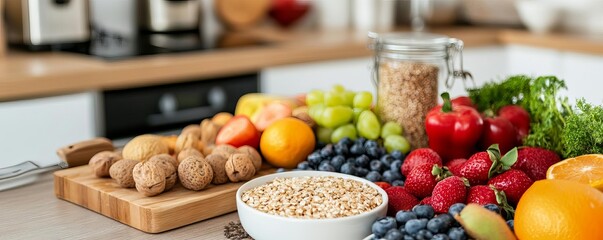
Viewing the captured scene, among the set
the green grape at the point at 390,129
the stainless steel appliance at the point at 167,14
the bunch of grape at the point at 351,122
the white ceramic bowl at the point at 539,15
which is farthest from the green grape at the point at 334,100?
the white ceramic bowl at the point at 539,15

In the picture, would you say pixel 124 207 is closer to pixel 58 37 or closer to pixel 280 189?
pixel 280 189

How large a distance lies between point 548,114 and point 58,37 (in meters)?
2.10

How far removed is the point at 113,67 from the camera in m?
2.78

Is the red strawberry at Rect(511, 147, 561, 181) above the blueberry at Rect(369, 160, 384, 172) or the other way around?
above

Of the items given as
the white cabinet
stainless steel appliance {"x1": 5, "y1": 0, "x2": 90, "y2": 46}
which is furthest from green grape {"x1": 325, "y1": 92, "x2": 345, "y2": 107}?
stainless steel appliance {"x1": 5, "y1": 0, "x2": 90, "y2": 46}

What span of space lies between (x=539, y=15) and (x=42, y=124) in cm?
221

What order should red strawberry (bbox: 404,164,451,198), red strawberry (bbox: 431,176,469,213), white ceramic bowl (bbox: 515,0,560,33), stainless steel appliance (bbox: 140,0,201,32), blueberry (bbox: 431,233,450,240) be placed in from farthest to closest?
1. white ceramic bowl (bbox: 515,0,560,33)
2. stainless steel appliance (bbox: 140,0,201,32)
3. red strawberry (bbox: 404,164,451,198)
4. red strawberry (bbox: 431,176,469,213)
5. blueberry (bbox: 431,233,450,240)

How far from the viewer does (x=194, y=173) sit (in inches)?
55.3

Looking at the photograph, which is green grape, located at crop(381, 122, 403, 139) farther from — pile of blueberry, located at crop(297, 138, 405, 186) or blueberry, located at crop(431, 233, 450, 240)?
blueberry, located at crop(431, 233, 450, 240)

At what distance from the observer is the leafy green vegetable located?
1.41 metres

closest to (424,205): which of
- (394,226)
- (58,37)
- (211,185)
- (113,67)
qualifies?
(394,226)

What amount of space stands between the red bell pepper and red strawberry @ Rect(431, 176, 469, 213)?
0.27m

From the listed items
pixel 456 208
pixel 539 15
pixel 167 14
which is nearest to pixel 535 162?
pixel 456 208

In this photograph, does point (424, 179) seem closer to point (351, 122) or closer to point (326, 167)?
point (326, 167)
